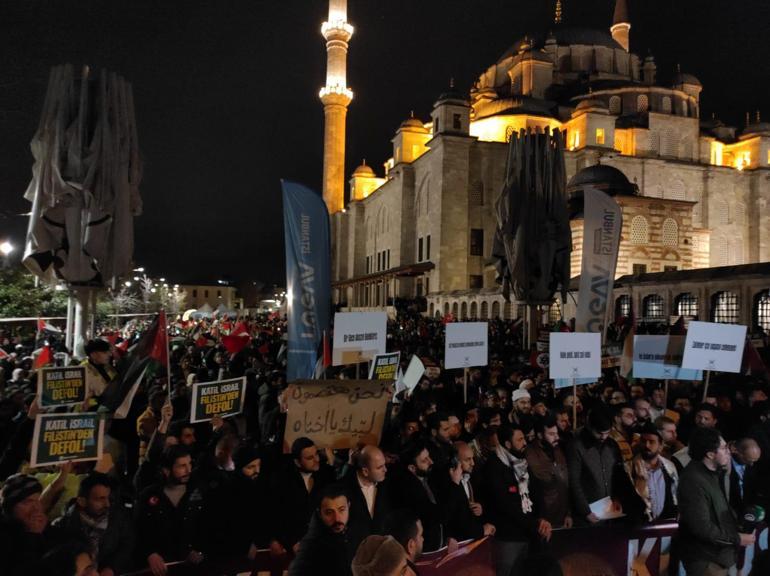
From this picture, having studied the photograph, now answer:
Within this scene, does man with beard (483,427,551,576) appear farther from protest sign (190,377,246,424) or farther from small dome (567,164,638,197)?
small dome (567,164,638,197)

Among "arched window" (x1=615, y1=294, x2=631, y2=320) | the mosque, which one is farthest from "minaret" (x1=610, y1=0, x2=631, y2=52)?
"arched window" (x1=615, y1=294, x2=631, y2=320)

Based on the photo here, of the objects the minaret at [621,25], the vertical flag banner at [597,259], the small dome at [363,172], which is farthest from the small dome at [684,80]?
the vertical flag banner at [597,259]

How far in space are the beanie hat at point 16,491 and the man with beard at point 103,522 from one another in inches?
14.4

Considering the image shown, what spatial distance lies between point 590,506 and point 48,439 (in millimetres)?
3931

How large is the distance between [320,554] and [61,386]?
385 centimetres

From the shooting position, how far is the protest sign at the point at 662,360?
8.08 meters

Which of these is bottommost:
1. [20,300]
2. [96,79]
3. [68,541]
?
[68,541]

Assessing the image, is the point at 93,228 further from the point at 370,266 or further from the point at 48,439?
the point at 370,266

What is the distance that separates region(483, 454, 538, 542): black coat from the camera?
14.3 ft

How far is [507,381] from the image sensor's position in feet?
33.6

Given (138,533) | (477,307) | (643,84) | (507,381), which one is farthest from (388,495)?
(643,84)

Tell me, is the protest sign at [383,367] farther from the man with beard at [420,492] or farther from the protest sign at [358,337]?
the man with beard at [420,492]

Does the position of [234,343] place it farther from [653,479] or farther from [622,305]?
[622,305]

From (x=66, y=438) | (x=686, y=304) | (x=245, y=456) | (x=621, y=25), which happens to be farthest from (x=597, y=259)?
(x=621, y=25)
